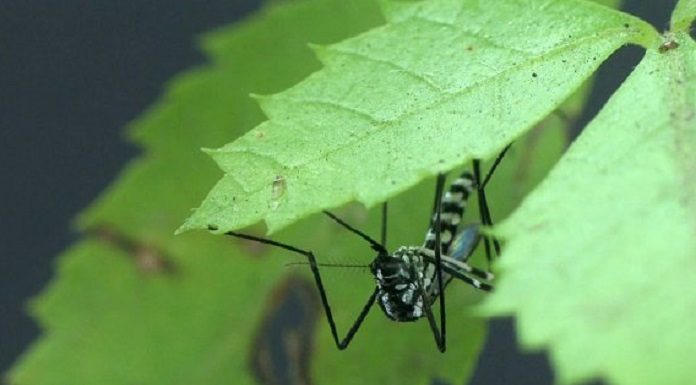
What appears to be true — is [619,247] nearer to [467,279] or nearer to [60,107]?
[467,279]

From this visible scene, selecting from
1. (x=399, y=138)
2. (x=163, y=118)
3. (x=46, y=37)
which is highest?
(x=399, y=138)

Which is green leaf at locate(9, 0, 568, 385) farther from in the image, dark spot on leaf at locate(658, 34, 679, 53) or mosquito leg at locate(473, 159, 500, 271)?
dark spot on leaf at locate(658, 34, 679, 53)

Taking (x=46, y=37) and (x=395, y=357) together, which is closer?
A: (x=395, y=357)

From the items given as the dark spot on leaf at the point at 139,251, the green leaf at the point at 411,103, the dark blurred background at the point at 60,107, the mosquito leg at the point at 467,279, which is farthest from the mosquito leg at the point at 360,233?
the dark blurred background at the point at 60,107

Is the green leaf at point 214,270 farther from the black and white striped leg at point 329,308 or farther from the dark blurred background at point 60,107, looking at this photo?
the dark blurred background at point 60,107

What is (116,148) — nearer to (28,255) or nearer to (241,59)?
(28,255)

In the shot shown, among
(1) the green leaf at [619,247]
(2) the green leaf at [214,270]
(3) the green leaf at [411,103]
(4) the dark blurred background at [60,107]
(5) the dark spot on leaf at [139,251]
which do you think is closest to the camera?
(1) the green leaf at [619,247]

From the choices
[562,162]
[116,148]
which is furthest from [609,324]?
[116,148]

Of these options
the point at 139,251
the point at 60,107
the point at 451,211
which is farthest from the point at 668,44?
the point at 60,107
